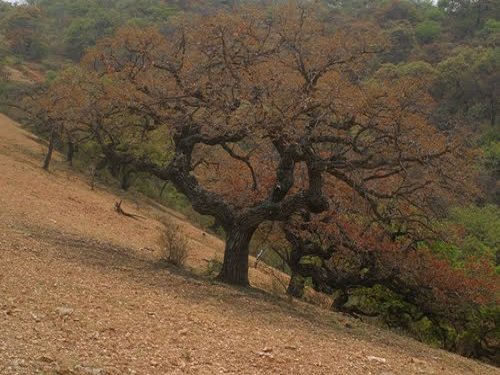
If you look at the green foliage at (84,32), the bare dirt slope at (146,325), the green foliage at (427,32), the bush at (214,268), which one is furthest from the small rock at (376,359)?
the green foliage at (84,32)

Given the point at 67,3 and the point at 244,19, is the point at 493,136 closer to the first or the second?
the point at 244,19

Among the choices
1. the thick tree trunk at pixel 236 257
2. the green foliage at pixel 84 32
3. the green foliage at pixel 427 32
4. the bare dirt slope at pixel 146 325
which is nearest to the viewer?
the bare dirt slope at pixel 146 325

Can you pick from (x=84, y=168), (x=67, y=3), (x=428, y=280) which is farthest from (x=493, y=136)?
(x=67, y=3)

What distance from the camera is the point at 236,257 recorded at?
11.6 metres

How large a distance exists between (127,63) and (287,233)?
498cm

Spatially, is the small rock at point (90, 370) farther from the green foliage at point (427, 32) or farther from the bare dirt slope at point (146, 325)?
the green foliage at point (427, 32)

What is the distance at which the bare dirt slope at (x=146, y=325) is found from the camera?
216 inches

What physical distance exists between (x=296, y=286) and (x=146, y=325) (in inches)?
288

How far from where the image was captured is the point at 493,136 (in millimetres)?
43188

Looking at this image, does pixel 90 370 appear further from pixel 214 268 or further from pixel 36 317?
pixel 214 268

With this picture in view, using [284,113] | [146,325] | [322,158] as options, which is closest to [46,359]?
[146,325]

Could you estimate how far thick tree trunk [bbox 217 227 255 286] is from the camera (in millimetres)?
11547

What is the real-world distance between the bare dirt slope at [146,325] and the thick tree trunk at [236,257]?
0.59m

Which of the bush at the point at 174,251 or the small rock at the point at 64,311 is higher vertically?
the small rock at the point at 64,311
